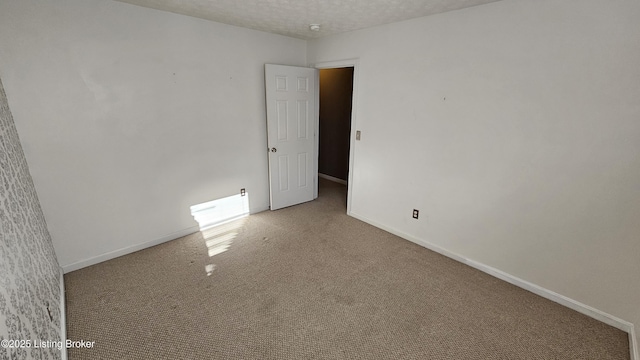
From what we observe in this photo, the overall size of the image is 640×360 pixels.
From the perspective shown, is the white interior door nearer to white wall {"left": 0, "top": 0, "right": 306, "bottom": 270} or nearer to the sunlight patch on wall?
white wall {"left": 0, "top": 0, "right": 306, "bottom": 270}

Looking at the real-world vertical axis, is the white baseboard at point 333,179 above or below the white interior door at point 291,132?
below

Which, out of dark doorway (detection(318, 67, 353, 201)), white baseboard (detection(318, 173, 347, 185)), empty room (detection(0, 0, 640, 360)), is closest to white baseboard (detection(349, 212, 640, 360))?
empty room (detection(0, 0, 640, 360))

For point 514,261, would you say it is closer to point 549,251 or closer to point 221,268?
point 549,251

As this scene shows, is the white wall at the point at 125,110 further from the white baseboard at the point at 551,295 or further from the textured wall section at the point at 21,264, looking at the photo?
the white baseboard at the point at 551,295

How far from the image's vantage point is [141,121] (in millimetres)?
2617

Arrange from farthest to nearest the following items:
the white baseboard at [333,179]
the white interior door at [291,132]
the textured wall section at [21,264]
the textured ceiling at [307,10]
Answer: the white baseboard at [333,179] < the white interior door at [291,132] < the textured ceiling at [307,10] < the textured wall section at [21,264]

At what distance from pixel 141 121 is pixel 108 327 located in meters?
1.78

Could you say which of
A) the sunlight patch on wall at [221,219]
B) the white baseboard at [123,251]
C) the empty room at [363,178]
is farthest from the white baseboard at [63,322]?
the sunlight patch on wall at [221,219]

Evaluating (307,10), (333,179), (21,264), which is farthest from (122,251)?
(333,179)

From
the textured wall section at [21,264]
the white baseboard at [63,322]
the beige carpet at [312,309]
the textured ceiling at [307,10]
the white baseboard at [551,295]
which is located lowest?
the beige carpet at [312,309]

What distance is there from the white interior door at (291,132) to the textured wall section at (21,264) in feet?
7.48

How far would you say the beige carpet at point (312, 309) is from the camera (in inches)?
68.7

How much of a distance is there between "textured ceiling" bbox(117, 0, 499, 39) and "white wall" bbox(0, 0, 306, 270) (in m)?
0.24

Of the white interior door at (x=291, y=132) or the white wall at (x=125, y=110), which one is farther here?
the white interior door at (x=291, y=132)
